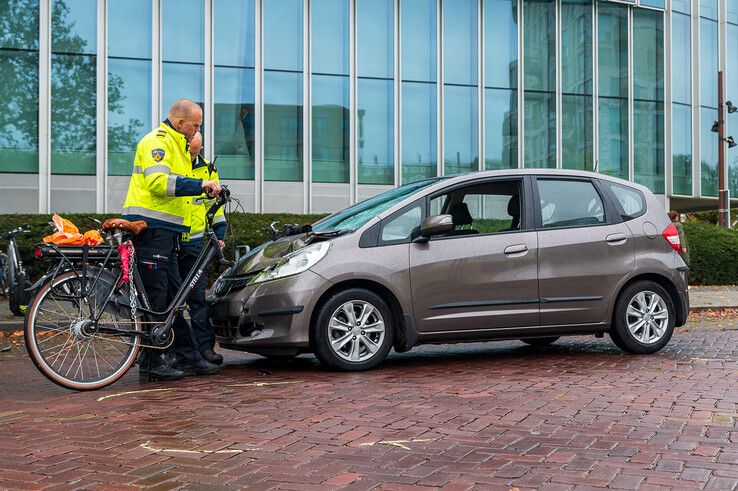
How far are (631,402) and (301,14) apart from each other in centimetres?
1803

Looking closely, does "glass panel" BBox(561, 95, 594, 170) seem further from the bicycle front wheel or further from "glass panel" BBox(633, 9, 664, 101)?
the bicycle front wheel

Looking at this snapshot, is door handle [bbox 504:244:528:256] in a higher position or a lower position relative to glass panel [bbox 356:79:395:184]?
lower

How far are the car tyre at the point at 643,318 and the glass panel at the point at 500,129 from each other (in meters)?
16.0

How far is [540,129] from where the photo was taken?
80.2 feet

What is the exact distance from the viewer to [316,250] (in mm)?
6902

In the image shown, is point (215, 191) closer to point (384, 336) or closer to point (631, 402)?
point (384, 336)

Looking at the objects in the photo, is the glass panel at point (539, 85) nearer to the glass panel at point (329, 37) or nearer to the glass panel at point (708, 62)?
the glass panel at point (329, 37)

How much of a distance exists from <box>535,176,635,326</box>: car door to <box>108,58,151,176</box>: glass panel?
14.4 m

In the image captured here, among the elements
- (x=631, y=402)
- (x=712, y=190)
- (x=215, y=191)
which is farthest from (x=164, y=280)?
(x=712, y=190)

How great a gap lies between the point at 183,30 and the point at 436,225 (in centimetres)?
1553

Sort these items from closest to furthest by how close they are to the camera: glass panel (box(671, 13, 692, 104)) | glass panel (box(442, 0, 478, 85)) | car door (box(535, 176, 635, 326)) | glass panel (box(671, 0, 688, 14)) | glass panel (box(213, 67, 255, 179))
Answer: car door (box(535, 176, 635, 326)) < glass panel (box(213, 67, 255, 179)) < glass panel (box(442, 0, 478, 85)) < glass panel (box(671, 13, 692, 104)) < glass panel (box(671, 0, 688, 14))

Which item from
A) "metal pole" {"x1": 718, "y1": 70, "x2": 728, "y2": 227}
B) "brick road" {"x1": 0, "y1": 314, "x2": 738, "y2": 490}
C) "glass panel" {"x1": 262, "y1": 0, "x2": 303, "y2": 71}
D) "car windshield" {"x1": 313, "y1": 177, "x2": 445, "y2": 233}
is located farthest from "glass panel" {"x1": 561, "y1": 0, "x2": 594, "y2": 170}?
"brick road" {"x1": 0, "y1": 314, "x2": 738, "y2": 490}

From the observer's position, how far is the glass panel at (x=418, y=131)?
2288 cm

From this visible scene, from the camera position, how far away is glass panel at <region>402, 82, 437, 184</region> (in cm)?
2288
